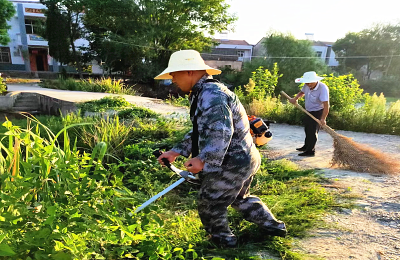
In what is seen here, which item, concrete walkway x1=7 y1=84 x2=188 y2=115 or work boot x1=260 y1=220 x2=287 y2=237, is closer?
work boot x1=260 y1=220 x2=287 y2=237

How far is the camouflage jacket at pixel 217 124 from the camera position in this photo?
1.71 metres

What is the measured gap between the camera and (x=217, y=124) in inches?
66.8

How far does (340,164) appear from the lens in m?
4.16

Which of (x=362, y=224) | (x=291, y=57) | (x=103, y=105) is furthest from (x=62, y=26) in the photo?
(x=362, y=224)

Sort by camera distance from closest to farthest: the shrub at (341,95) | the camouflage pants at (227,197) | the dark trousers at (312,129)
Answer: the camouflage pants at (227,197) < the dark trousers at (312,129) < the shrub at (341,95)

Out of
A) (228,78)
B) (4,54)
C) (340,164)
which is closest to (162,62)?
(228,78)

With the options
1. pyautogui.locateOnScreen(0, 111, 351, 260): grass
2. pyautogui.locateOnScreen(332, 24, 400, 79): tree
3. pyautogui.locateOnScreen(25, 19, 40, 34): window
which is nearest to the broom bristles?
pyautogui.locateOnScreen(0, 111, 351, 260): grass

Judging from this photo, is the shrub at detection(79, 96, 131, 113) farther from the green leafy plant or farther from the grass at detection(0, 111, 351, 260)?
the grass at detection(0, 111, 351, 260)

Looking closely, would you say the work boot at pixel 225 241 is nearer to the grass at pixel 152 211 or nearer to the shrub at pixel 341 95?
the grass at pixel 152 211

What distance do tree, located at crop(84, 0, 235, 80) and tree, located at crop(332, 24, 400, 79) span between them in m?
26.1

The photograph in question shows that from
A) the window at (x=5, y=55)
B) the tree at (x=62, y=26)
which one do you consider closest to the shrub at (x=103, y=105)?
the tree at (x=62, y=26)

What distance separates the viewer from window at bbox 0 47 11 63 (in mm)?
29016

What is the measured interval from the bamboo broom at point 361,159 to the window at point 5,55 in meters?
35.2

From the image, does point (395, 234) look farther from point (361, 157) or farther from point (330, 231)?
point (361, 157)
